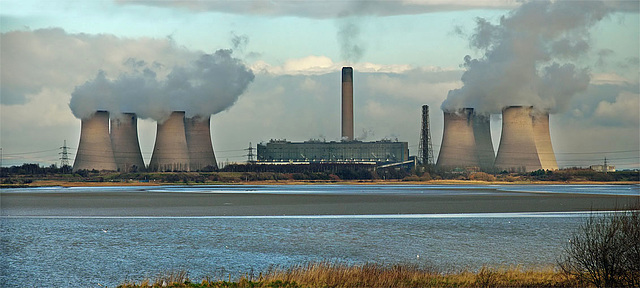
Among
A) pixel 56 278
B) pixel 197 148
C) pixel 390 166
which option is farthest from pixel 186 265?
pixel 390 166

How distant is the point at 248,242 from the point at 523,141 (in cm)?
4561

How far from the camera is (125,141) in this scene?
212 feet

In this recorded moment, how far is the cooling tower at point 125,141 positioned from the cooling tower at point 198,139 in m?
4.99

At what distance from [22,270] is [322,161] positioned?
68.8m

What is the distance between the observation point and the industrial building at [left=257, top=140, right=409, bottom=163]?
79.6 m

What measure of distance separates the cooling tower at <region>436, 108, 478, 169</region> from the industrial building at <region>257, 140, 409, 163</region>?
1679cm

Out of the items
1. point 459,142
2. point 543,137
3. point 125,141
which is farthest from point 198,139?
point 543,137

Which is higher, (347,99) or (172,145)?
(347,99)

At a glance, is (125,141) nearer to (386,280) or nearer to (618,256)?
(386,280)

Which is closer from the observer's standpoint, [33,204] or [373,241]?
[373,241]

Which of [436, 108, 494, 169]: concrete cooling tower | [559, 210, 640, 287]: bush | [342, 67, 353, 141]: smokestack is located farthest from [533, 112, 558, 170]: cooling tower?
[559, 210, 640, 287]: bush

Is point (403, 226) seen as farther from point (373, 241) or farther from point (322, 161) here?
point (322, 161)

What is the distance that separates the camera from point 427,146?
222 ft

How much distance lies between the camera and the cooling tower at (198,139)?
6425 centimetres
